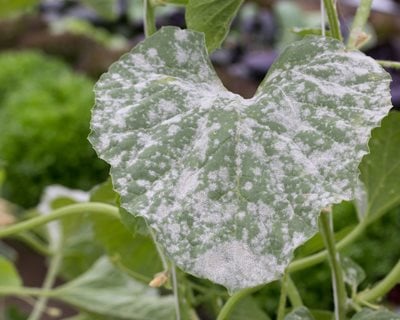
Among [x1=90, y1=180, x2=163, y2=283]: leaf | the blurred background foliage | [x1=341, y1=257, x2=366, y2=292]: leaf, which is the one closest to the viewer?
[x1=341, y1=257, x2=366, y2=292]: leaf

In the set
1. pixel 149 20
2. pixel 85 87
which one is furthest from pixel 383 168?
pixel 85 87

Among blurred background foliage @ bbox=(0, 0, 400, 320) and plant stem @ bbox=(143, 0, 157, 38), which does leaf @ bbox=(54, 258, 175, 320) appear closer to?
blurred background foliage @ bbox=(0, 0, 400, 320)

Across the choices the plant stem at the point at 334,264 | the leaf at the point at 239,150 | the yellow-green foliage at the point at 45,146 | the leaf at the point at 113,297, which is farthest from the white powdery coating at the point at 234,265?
the yellow-green foliage at the point at 45,146

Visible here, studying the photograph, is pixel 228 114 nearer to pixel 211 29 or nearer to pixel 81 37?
pixel 211 29

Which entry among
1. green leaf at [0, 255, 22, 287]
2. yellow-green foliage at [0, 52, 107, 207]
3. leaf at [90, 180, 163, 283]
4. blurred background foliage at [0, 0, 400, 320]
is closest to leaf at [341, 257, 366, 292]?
blurred background foliage at [0, 0, 400, 320]

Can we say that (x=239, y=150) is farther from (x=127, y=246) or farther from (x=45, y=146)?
(x=45, y=146)

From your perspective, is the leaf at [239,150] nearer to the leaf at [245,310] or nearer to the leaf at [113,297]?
the leaf at [245,310]
